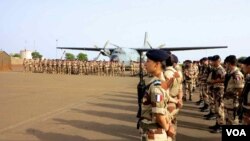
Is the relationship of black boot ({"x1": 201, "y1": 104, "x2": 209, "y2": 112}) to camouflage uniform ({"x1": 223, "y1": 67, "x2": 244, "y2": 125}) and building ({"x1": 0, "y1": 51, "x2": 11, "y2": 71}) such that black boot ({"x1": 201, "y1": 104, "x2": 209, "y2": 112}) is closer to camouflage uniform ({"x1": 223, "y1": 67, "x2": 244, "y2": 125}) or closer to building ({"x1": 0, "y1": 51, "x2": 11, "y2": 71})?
camouflage uniform ({"x1": 223, "y1": 67, "x2": 244, "y2": 125})

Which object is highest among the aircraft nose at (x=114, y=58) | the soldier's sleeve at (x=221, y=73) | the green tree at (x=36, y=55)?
the green tree at (x=36, y=55)

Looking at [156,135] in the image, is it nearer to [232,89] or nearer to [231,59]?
[232,89]

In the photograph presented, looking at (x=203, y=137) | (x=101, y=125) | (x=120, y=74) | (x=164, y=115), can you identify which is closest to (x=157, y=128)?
(x=164, y=115)

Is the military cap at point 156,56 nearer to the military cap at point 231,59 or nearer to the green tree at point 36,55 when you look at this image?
the military cap at point 231,59

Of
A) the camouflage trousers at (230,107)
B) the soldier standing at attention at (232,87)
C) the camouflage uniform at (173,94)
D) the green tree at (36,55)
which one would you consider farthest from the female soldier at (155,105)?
the green tree at (36,55)

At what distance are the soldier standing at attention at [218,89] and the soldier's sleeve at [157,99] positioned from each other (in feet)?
17.4

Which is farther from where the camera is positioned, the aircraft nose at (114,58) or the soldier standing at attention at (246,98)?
the aircraft nose at (114,58)

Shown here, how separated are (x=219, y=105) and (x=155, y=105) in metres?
5.42

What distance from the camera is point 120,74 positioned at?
42719 mm

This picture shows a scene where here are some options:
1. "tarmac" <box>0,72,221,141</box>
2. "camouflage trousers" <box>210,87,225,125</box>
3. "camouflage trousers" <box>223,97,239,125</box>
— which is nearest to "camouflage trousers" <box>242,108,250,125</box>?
"camouflage trousers" <box>223,97,239,125</box>

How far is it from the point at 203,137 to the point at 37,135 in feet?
11.6

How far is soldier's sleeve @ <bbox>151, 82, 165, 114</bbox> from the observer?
13.6 feet

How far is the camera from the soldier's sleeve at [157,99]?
4160mm

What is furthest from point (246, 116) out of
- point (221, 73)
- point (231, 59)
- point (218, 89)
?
point (221, 73)
